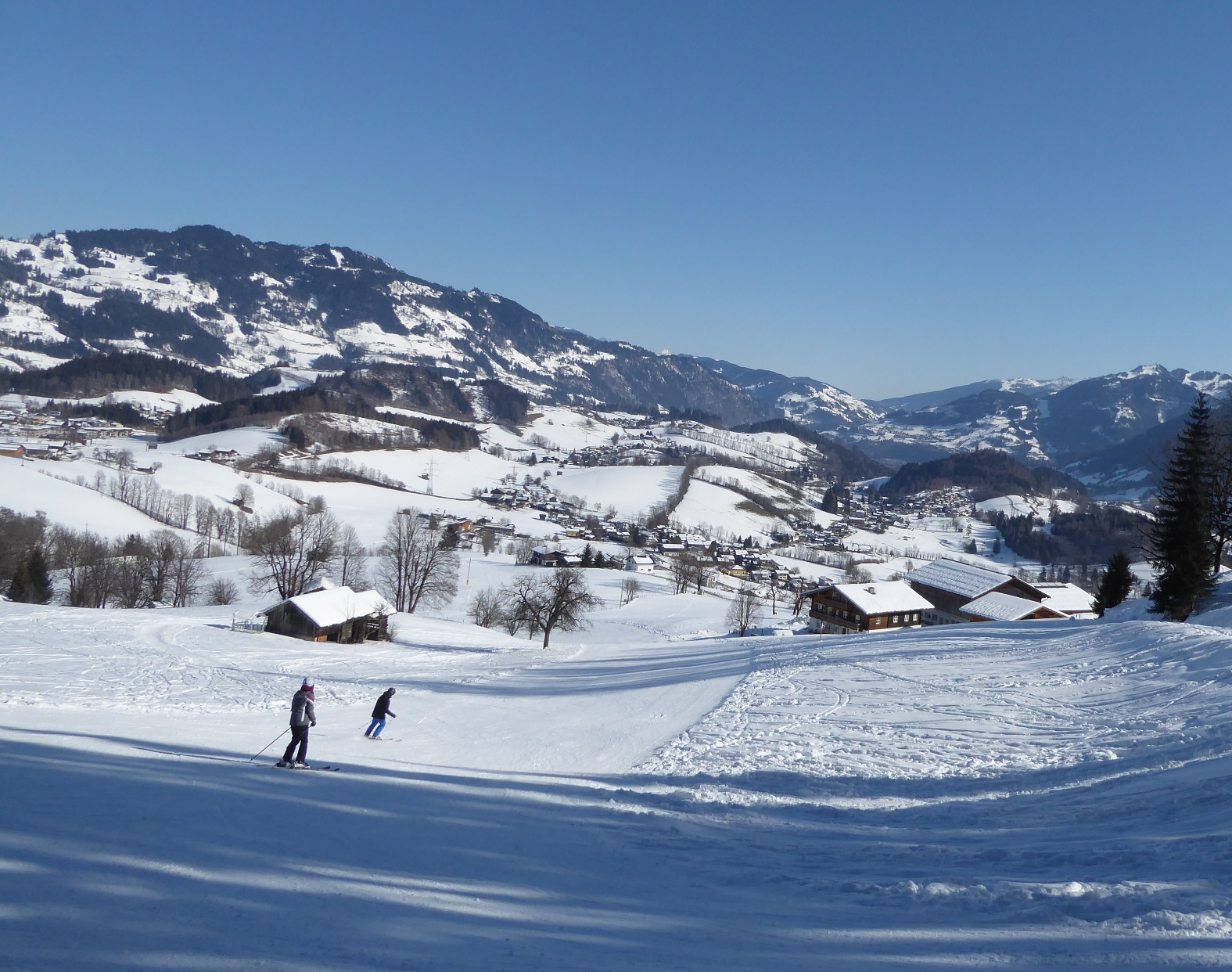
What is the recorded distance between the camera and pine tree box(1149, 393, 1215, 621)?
31.2m

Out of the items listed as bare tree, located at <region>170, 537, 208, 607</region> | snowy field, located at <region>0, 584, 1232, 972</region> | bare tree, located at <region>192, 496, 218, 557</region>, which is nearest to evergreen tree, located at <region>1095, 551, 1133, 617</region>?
snowy field, located at <region>0, 584, 1232, 972</region>

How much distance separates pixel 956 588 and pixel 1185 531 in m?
35.4

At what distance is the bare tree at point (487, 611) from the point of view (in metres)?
61.2

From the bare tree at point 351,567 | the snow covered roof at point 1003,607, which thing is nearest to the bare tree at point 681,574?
the snow covered roof at point 1003,607

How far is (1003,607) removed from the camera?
59.7 meters

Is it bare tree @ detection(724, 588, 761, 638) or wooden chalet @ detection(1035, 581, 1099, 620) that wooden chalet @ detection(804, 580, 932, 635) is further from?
wooden chalet @ detection(1035, 581, 1099, 620)

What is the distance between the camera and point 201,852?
8117mm

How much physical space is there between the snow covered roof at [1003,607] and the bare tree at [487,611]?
41528 millimetres

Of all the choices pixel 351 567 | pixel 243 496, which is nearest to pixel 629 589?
pixel 351 567

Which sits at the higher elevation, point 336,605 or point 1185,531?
point 1185,531

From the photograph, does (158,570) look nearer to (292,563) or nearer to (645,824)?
(292,563)

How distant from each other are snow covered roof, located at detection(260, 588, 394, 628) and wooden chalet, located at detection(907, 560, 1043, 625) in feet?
158

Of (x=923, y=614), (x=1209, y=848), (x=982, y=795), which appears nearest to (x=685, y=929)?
(x=1209, y=848)

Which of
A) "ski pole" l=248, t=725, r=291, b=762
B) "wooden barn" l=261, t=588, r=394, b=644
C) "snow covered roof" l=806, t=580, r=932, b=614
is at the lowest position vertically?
"wooden barn" l=261, t=588, r=394, b=644
